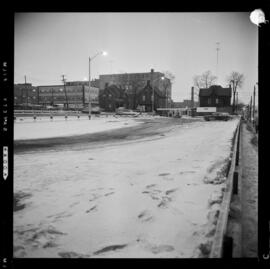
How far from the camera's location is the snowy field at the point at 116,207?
3295 mm

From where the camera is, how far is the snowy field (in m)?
3.29

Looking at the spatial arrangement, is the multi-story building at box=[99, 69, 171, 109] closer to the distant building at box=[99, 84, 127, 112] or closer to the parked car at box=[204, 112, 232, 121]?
the distant building at box=[99, 84, 127, 112]

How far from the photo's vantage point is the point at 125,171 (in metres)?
7.09

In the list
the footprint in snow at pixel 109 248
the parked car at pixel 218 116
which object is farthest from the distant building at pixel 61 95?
the footprint in snow at pixel 109 248

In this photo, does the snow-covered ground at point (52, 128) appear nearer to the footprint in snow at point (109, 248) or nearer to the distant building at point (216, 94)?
the distant building at point (216, 94)

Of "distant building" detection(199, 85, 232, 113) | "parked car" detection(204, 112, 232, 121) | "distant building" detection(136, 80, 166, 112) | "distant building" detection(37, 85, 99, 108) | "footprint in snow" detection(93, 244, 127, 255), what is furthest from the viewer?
"distant building" detection(37, 85, 99, 108)

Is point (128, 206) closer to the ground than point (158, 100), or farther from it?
closer to the ground

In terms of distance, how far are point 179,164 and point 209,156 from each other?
196cm

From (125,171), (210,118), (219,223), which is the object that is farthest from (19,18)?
(210,118)

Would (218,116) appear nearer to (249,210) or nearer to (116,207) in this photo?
(249,210)

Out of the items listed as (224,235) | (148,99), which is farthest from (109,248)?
(148,99)

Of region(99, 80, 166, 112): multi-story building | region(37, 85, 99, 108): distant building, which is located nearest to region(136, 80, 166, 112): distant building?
region(99, 80, 166, 112): multi-story building
